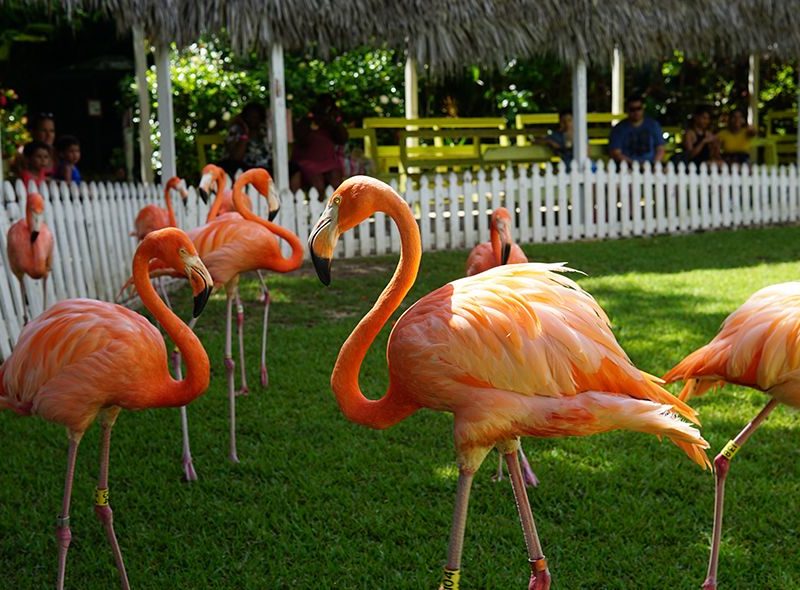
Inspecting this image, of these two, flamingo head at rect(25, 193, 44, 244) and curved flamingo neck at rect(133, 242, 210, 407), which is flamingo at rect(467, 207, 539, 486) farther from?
flamingo head at rect(25, 193, 44, 244)

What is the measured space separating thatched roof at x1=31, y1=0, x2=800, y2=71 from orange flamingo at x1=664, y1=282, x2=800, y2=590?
7.97m

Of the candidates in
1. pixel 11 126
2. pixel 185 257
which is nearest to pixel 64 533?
pixel 185 257

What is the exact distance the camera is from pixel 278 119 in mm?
11789

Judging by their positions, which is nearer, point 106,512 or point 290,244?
point 106,512

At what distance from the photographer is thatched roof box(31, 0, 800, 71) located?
10.8 meters

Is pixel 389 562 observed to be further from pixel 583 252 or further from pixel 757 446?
pixel 583 252

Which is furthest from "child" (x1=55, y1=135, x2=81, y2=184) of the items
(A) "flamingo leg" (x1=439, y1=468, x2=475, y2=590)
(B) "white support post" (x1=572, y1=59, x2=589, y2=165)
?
(A) "flamingo leg" (x1=439, y1=468, x2=475, y2=590)

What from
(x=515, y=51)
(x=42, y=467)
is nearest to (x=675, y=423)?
(x=42, y=467)

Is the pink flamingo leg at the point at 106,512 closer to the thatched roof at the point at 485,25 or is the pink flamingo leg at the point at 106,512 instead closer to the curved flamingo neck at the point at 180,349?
the curved flamingo neck at the point at 180,349

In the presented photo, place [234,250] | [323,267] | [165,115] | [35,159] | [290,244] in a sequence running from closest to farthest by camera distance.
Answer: [323,267], [234,250], [290,244], [35,159], [165,115]

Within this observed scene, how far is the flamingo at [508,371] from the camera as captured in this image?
288cm

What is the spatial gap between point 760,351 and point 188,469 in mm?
2812

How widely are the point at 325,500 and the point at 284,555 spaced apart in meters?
0.56

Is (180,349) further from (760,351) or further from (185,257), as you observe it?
(760,351)
